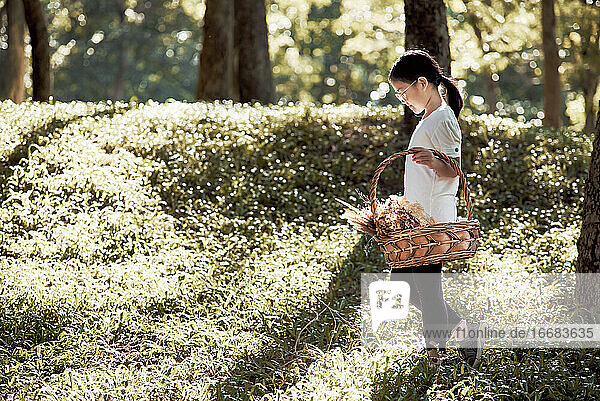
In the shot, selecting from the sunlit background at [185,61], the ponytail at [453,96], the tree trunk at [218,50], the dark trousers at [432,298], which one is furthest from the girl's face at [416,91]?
the sunlit background at [185,61]

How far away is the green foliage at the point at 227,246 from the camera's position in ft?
14.2

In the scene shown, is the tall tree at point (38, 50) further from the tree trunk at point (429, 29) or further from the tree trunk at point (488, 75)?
the tree trunk at point (488, 75)

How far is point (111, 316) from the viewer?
16.8 feet

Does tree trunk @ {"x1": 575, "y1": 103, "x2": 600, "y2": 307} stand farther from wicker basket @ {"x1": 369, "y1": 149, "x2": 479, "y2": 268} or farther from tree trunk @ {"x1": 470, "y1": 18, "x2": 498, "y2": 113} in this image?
tree trunk @ {"x1": 470, "y1": 18, "x2": 498, "y2": 113}

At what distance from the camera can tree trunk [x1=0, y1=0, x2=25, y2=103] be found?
1478 cm

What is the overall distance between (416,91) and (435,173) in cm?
49

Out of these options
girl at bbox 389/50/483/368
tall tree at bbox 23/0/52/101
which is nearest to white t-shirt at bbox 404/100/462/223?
girl at bbox 389/50/483/368

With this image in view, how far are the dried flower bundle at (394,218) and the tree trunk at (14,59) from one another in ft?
40.5

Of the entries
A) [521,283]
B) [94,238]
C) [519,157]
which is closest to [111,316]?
[94,238]

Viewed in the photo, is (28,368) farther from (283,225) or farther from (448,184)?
(283,225)

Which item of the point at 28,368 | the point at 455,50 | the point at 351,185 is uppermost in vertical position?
the point at 455,50

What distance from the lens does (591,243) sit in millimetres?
4973

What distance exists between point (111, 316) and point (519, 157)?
6.27 meters

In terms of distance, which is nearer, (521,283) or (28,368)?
(28,368)
